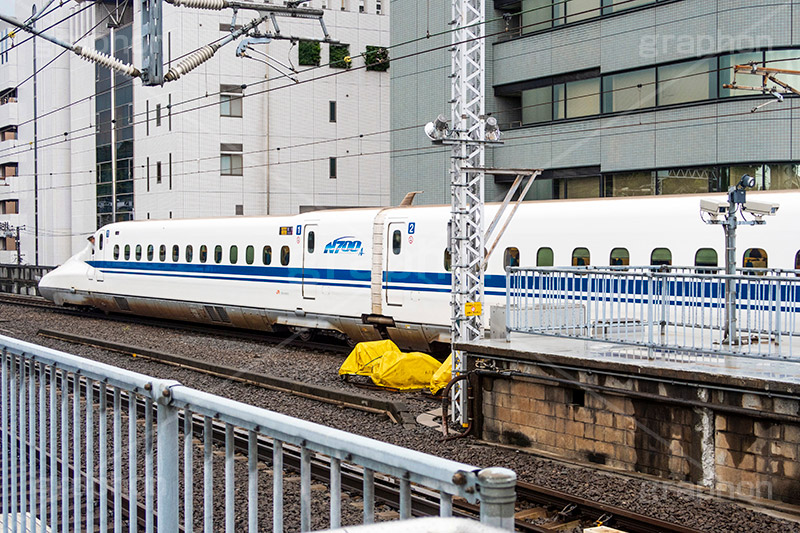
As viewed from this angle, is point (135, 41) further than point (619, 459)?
Yes

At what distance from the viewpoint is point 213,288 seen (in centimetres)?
2414

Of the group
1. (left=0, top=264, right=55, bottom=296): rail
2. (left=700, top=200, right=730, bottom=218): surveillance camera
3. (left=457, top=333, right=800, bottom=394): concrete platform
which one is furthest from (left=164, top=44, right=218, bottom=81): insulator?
(left=0, top=264, right=55, bottom=296): rail

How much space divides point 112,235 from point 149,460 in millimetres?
25813

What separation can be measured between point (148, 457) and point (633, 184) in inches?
1048

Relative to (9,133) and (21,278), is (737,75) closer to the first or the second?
(21,278)

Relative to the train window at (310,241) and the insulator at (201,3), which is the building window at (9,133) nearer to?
the train window at (310,241)

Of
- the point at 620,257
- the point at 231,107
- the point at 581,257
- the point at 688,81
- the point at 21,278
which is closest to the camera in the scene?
the point at 620,257

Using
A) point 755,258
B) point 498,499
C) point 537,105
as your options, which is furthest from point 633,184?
point 498,499

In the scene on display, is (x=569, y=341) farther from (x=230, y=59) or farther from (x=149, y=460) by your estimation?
(x=230, y=59)

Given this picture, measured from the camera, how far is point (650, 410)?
32.8 feet

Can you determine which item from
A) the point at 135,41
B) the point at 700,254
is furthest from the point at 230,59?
the point at 700,254

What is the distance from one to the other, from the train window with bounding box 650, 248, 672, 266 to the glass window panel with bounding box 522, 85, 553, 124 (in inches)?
680

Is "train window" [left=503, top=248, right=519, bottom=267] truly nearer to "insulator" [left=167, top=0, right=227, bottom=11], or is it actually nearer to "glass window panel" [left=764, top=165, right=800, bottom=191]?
"insulator" [left=167, top=0, right=227, bottom=11]

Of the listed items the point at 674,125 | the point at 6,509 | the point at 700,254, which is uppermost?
the point at 674,125
